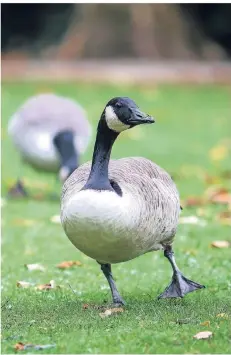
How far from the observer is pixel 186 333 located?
4930mm

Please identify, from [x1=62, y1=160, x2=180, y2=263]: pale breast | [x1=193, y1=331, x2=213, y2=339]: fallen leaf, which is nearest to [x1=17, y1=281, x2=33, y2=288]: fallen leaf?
[x1=62, y1=160, x2=180, y2=263]: pale breast

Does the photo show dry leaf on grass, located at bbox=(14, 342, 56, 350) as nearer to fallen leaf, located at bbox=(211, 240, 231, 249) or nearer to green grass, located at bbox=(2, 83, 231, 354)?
green grass, located at bbox=(2, 83, 231, 354)

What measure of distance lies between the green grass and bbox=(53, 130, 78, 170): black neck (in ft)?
1.60

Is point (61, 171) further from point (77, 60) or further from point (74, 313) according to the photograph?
point (77, 60)

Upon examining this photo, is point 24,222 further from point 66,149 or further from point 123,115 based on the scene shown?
point 123,115

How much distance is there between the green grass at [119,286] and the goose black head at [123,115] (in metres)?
1.16

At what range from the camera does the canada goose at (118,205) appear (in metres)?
5.17

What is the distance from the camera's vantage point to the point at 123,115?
5457 mm

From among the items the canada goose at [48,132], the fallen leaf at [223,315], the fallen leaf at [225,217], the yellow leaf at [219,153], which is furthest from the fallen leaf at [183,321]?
the yellow leaf at [219,153]

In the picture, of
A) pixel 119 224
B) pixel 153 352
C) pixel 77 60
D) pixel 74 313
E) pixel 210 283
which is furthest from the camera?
pixel 77 60

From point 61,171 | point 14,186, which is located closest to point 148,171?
point 61,171

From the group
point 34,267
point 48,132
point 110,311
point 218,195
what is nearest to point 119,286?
point 34,267

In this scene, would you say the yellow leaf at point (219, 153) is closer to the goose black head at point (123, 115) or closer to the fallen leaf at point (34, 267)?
the fallen leaf at point (34, 267)

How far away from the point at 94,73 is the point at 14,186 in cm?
1069
